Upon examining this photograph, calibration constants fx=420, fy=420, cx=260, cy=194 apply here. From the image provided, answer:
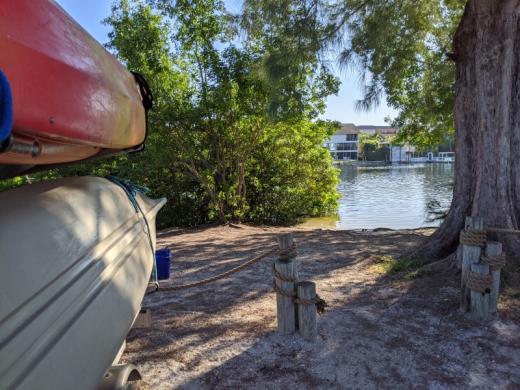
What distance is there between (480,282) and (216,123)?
8.21m

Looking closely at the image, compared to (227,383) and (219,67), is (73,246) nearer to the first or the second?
(227,383)

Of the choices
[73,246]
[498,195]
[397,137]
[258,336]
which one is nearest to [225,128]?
[397,137]

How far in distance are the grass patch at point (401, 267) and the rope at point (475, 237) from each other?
1.11m

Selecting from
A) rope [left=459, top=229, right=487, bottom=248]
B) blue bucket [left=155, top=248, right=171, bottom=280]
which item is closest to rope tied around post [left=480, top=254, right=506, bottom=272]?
rope [left=459, top=229, right=487, bottom=248]

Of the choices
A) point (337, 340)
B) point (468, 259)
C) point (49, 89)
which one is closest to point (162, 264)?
point (337, 340)

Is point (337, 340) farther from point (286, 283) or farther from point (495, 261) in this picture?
point (495, 261)

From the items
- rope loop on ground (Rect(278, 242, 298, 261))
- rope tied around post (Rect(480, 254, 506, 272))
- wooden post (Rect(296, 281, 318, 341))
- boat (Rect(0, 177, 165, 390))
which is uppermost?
boat (Rect(0, 177, 165, 390))

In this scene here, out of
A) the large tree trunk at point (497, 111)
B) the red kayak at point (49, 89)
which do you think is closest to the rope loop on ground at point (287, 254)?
the red kayak at point (49, 89)

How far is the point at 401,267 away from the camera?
Answer: 4957mm

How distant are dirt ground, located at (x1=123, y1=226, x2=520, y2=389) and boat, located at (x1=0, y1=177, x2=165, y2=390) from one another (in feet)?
2.55

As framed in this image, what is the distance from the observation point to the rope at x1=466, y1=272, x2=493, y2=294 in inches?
134

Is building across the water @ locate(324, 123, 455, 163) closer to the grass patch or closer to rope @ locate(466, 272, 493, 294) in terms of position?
the grass patch

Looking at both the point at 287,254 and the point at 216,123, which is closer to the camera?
the point at 287,254

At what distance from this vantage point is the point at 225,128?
1093cm
